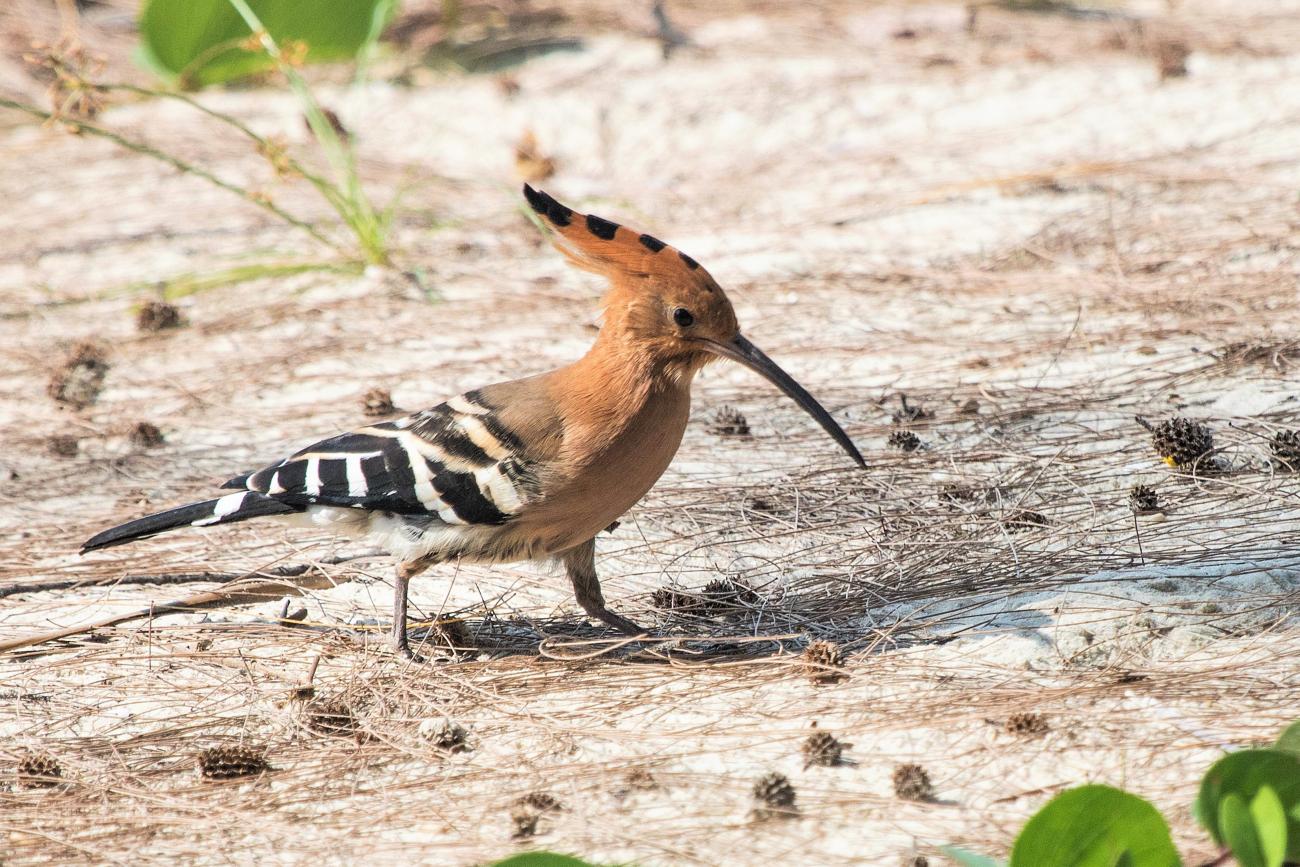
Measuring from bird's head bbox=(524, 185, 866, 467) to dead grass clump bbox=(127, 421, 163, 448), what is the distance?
2098 millimetres

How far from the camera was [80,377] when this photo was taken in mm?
5074

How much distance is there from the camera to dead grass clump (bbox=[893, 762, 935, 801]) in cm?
244

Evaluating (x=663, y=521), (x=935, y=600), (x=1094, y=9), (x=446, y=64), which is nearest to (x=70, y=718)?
(x=663, y=521)

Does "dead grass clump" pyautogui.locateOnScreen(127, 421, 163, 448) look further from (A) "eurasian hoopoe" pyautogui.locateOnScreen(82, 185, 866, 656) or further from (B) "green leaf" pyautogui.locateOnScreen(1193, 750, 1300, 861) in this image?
(B) "green leaf" pyautogui.locateOnScreen(1193, 750, 1300, 861)

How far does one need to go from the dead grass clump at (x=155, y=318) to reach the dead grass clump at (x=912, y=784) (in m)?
4.07

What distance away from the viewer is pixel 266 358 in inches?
204

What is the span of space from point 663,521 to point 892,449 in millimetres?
744

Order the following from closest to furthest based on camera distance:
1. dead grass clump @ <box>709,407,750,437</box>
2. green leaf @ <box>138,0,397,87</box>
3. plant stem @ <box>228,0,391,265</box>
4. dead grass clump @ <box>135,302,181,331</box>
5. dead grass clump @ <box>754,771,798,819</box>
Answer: dead grass clump @ <box>754,771,798,819</box> < dead grass clump @ <box>709,407,750,437</box> < plant stem @ <box>228,0,391,265</box> < dead grass clump @ <box>135,302,181,331</box> < green leaf @ <box>138,0,397,87</box>

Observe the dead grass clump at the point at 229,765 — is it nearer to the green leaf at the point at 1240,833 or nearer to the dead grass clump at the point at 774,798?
the dead grass clump at the point at 774,798

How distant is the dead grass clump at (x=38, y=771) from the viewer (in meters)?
2.75

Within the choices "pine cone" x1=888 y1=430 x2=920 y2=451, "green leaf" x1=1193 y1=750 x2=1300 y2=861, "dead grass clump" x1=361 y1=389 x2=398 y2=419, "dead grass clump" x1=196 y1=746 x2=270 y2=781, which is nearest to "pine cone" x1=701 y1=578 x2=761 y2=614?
"pine cone" x1=888 y1=430 x2=920 y2=451

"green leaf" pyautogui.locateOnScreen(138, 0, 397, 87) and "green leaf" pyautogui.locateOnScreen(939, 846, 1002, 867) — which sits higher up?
"green leaf" pyautogui.locateOnScreen(138, 0, 397, 87)

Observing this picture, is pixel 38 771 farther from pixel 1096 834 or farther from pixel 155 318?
pixel 155 318

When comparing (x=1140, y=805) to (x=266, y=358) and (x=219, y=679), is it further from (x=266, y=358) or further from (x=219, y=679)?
(x=266, y=358)
